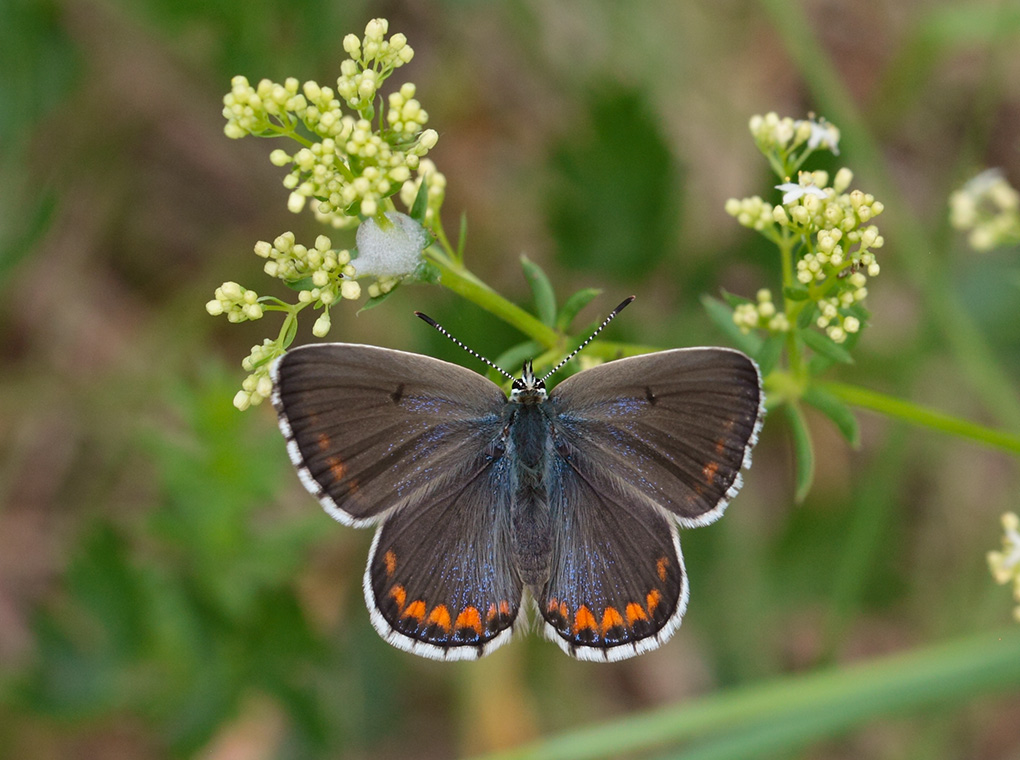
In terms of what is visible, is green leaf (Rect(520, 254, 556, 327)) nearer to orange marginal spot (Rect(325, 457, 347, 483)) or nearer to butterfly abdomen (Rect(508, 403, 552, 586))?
butterfly abdomen (Rect(508, 403, 552, 586))

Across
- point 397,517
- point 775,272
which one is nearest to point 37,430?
point 397,517

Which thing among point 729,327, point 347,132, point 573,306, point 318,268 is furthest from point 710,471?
point 347,132

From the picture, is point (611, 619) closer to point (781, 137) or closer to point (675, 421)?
point (675, 421)

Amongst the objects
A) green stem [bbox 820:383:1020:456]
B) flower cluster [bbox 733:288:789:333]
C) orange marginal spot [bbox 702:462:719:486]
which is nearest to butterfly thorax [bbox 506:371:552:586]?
orange marginal spot [bbox 702:462:719:486]

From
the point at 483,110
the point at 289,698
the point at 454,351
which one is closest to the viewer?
the point at 454,351

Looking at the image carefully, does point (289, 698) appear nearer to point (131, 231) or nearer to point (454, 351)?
point (454, 351)

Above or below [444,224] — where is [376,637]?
below
